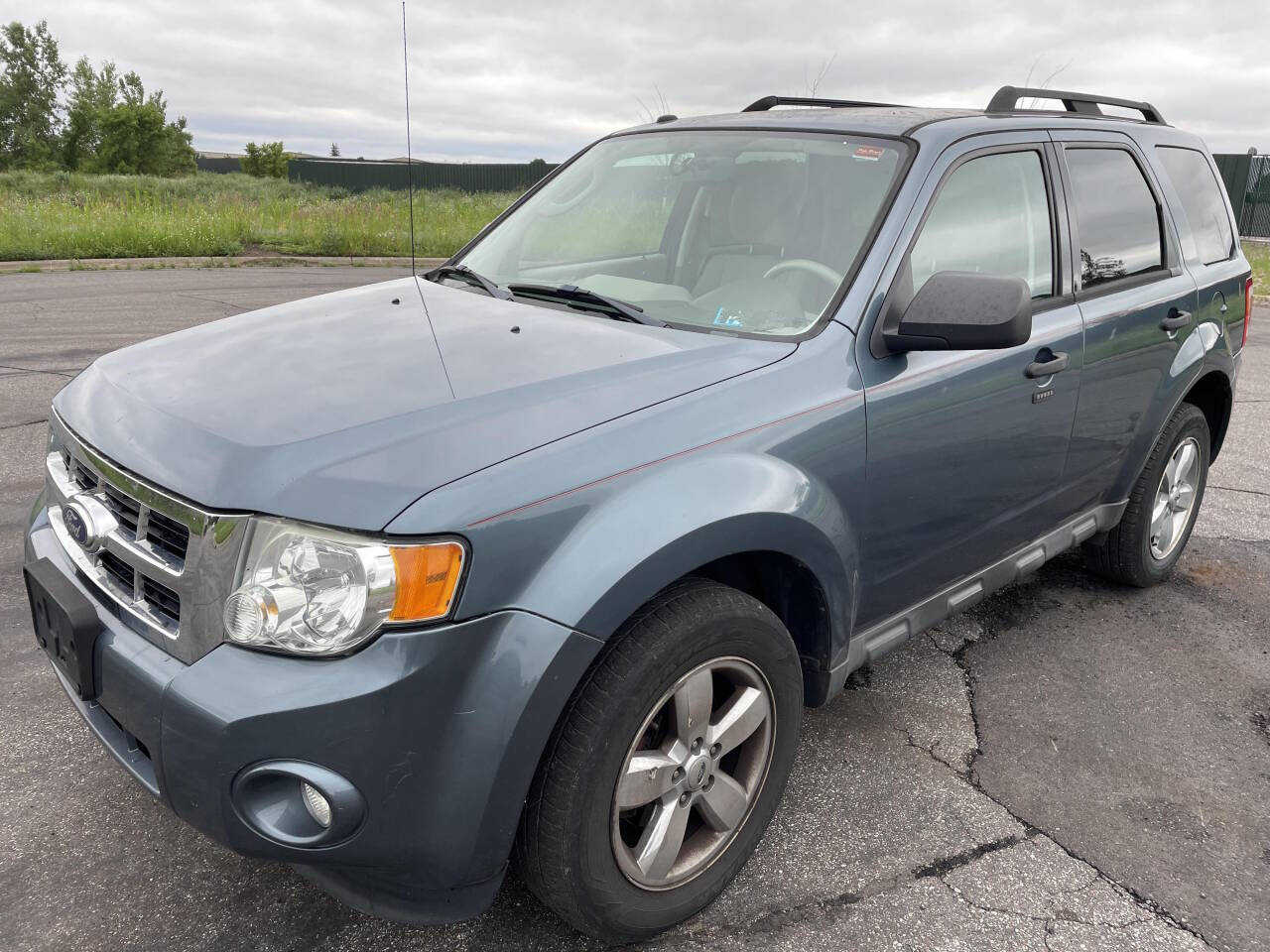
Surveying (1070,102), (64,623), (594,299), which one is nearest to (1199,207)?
(1070,102)

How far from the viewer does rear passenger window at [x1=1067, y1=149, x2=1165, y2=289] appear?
341cm

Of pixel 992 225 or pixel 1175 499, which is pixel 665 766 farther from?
pixel 1175 499

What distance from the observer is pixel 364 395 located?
83.4 inches

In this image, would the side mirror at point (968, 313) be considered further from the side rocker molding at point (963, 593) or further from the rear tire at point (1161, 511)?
the rear tire at point (1161, 511)

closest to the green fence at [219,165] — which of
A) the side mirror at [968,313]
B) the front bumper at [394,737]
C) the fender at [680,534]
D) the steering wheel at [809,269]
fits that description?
the steering wheel at [809,269]

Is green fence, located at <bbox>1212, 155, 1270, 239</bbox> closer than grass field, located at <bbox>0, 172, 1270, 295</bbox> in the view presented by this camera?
No

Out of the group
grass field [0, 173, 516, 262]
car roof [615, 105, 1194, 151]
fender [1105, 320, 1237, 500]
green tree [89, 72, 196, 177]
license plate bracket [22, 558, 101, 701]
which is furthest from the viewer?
green tree [89, 72, 196, 177]

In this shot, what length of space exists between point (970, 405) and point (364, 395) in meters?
1.62

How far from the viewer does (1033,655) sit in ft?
12.2

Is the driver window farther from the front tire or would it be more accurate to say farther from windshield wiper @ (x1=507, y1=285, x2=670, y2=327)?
the front tire

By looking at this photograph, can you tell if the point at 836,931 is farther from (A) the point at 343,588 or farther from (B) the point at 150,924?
(B) the point at 150,924

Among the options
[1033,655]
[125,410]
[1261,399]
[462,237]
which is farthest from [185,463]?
[462,237]

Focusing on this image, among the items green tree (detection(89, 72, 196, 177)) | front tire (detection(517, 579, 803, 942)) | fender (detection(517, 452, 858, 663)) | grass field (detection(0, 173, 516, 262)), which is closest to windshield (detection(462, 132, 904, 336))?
fender (detection(517, 452, 858, 663))

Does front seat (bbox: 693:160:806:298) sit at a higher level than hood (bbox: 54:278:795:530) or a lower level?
higher
